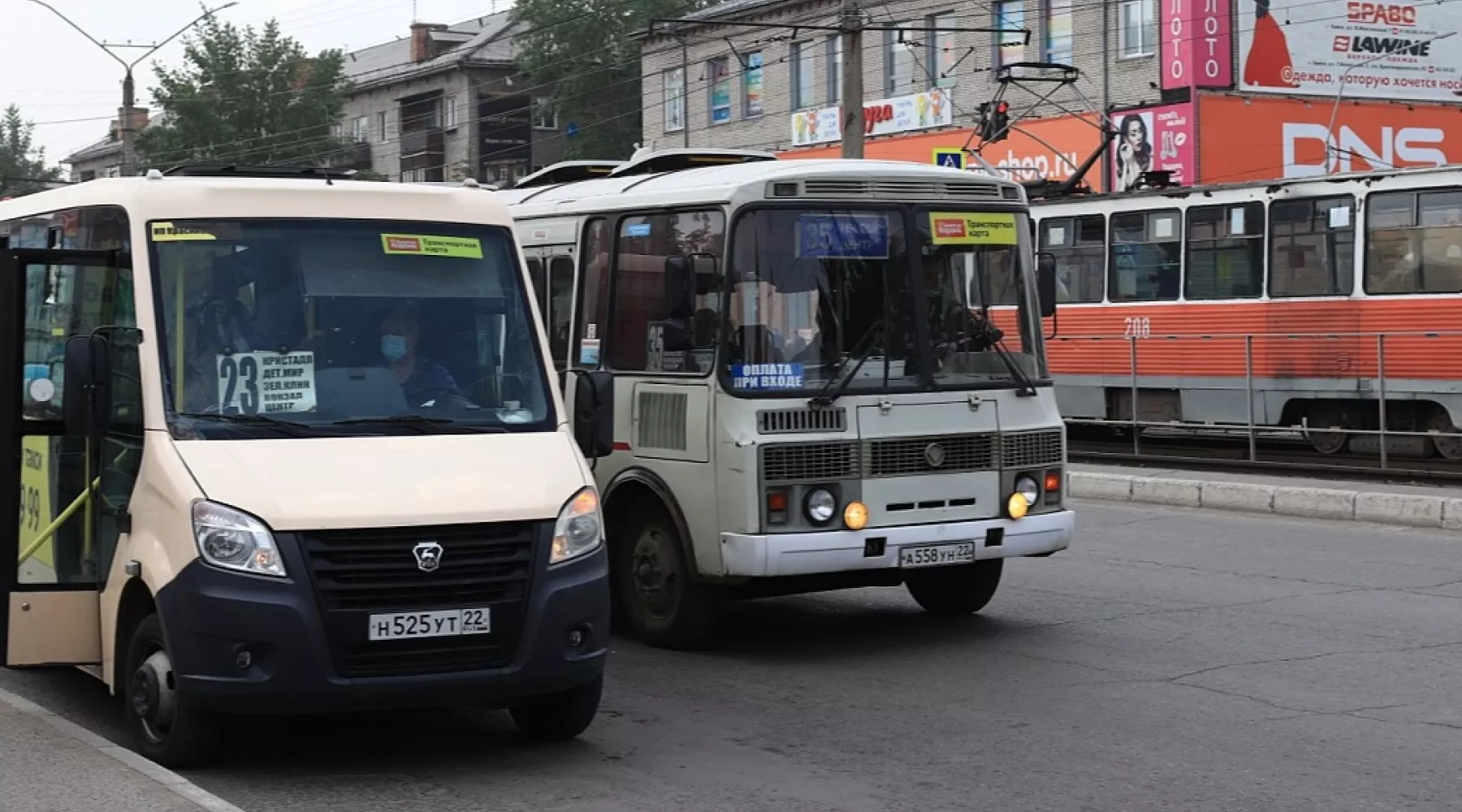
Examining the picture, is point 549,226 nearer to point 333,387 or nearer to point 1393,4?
point 333,387

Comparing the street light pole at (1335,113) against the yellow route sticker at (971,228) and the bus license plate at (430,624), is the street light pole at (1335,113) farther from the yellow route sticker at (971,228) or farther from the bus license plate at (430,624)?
the bus license plate at (430,624)

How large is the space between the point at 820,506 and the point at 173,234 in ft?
11.6

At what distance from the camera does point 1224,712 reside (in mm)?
8203

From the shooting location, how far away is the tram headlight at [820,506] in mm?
9641

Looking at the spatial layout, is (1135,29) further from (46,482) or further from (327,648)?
(327,648)

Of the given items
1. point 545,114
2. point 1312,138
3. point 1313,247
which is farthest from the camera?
point 545,114

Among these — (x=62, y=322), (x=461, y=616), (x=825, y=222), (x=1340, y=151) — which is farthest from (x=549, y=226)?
(x=1340, y=151)

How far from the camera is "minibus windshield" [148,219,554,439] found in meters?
7.48

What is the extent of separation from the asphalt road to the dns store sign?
84.8 ft

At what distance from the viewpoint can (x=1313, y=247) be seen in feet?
71.3

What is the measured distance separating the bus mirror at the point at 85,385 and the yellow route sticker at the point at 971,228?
4511 mm

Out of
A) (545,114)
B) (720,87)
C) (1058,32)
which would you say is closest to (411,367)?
(1058,32)

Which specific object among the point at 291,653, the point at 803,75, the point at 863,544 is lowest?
the point at 291,653

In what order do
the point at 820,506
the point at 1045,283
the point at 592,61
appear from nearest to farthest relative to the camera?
the point at 820,506 < the point at 1045,283 < the point at 592,61
